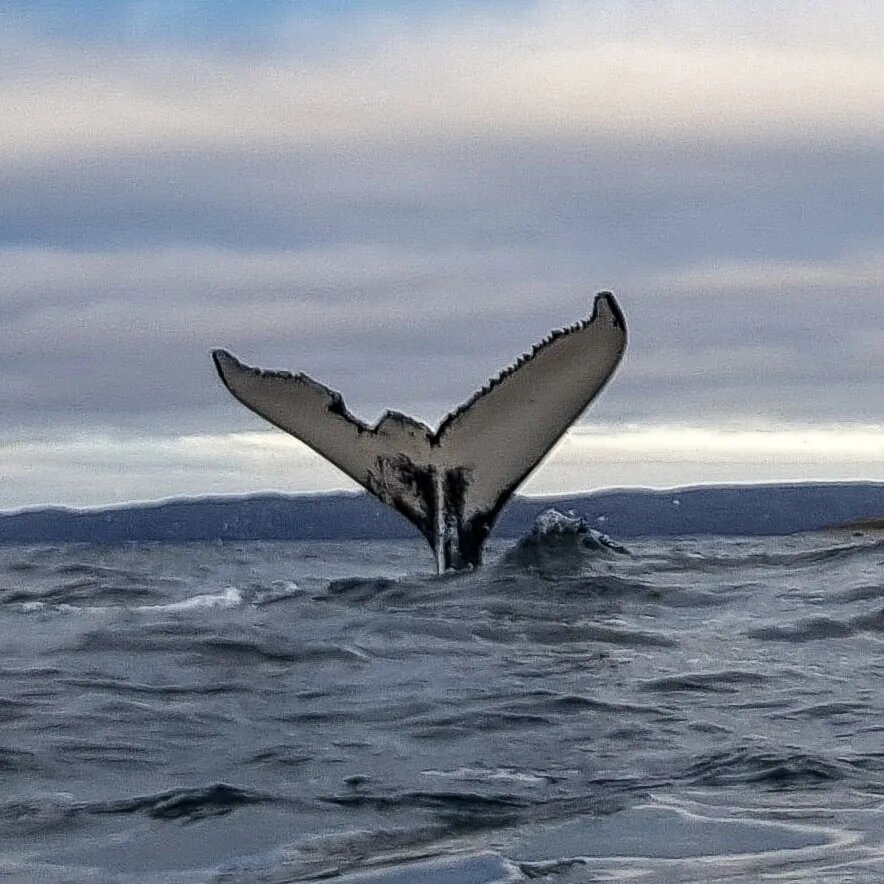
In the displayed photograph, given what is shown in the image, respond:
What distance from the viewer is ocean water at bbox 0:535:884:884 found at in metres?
4.91

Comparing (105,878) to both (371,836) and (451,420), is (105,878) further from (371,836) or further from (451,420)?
(451,420)

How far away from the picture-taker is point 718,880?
169 inches

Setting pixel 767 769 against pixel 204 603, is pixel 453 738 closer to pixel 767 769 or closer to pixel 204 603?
pixel 767 769

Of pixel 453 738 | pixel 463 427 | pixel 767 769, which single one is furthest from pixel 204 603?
pixel 767 769

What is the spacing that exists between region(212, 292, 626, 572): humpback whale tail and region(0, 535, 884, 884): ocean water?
77 centimetres

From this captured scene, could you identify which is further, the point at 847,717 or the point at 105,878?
the point at 847,717

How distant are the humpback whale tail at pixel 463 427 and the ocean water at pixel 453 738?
77 cm

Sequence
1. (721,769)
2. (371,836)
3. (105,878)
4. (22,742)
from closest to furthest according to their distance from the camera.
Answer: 1. (105,878)
2. (371,836)
3. (721,769)
4. (22,742)

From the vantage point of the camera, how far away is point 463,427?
11438mm

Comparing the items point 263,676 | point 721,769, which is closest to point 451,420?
point 263,676

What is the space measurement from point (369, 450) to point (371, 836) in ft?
21.3

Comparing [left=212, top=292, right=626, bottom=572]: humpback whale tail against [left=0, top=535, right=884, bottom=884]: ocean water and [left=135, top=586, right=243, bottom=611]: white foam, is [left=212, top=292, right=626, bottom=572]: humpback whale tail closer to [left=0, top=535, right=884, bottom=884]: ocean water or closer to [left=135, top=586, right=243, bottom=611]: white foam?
[left=0, top=535, right=884, bottom=884]: ocean water

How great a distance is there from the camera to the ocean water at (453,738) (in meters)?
4.91

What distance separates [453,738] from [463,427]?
4603mm
